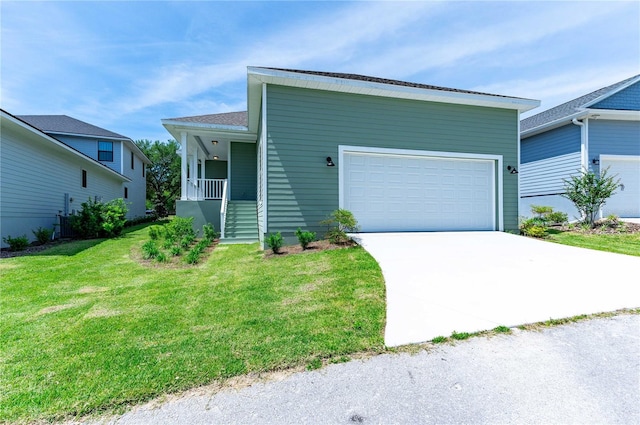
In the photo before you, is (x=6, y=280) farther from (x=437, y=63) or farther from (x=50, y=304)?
(x=437, y=63)

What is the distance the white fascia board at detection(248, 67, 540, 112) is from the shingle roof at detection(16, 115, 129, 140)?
50.6ft

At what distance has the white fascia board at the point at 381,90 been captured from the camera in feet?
22.3

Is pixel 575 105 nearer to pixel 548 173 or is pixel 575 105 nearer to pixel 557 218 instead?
pixel 548 173

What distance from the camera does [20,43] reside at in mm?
6766

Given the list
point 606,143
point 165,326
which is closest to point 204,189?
point 165,326

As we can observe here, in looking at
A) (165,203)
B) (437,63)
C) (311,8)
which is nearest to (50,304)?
(311,8)

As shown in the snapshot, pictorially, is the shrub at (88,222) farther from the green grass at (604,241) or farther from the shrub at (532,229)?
the green grass at (604,241)

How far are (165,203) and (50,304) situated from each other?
29.4m

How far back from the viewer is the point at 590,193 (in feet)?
31.6

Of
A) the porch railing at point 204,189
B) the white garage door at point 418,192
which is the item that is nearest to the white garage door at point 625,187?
the white garage door at point 418,192

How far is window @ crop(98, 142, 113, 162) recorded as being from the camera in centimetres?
1739

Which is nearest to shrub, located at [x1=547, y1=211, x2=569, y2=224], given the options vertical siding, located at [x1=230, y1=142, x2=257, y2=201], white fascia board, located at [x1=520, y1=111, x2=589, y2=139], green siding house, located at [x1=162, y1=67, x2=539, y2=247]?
green siding house, located at [x1=162, y1=67, x2=539, y2=247]

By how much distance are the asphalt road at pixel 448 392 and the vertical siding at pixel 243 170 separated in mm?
10644

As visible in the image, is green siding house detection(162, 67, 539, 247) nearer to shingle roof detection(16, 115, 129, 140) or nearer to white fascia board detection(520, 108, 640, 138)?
white fascia board detection(520, 108, 640, 138)
